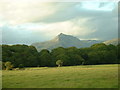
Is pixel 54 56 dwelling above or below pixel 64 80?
below

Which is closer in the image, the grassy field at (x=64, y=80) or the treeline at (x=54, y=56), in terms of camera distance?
the grassy field at (x=64, y=80)

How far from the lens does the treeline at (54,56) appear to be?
9766cm

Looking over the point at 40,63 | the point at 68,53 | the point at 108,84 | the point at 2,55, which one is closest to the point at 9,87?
the point at 108,84

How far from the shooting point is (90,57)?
117188mm

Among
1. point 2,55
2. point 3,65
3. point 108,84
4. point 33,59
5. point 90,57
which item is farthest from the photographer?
point 90,57

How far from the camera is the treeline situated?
97.7m

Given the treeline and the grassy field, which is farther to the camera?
the treeline

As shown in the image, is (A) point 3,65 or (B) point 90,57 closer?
(A) point 3,65

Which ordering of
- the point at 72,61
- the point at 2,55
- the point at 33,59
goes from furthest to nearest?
the point at 72,61, the point at 33,59, the point at 2,55

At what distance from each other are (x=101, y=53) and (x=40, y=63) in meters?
38.0

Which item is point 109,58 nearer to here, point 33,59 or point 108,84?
point 33,59

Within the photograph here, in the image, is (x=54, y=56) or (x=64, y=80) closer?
(x=64, y=80)

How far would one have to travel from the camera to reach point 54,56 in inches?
4476

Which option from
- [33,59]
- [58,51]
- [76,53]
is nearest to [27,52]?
[33,59]
